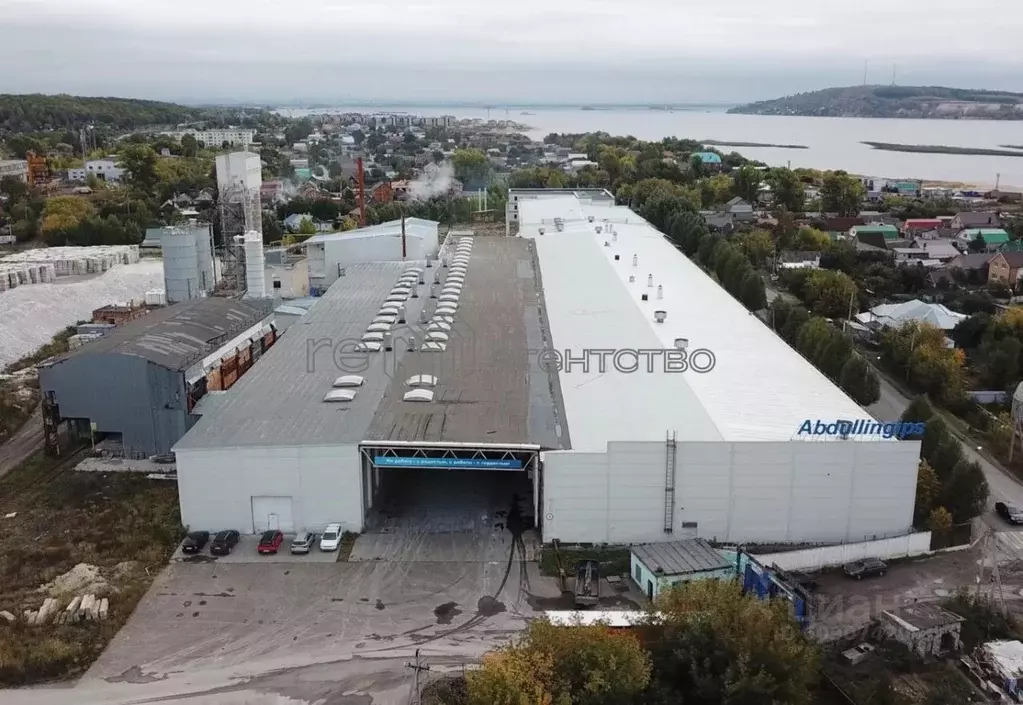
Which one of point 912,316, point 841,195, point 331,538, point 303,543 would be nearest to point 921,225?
point 841,195

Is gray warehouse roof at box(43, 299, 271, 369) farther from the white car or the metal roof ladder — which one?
the metal roof ladder

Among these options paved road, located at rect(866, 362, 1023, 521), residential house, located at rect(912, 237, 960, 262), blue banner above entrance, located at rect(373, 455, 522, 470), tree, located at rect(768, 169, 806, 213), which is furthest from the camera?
tree, located at rect(768, 169, 806, 213)

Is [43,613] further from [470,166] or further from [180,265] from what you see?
[470,166]

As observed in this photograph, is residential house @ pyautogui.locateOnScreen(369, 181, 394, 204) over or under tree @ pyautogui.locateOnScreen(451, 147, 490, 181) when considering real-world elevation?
under

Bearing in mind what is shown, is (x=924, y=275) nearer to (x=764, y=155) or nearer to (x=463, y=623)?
(x=463, y=623)

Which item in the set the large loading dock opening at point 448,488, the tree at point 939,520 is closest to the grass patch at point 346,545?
the large loading dock opening at point 448,488

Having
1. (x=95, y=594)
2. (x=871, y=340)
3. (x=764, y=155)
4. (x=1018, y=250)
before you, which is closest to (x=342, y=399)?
(x=95, y=594)

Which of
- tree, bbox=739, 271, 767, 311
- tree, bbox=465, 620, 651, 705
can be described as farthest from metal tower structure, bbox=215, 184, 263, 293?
tree, bbox=465, 620, 651, 705

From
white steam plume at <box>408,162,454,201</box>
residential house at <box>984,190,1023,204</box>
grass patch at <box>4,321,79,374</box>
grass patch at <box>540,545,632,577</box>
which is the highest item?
white steam plume at <box>408,162,454,201</box>
